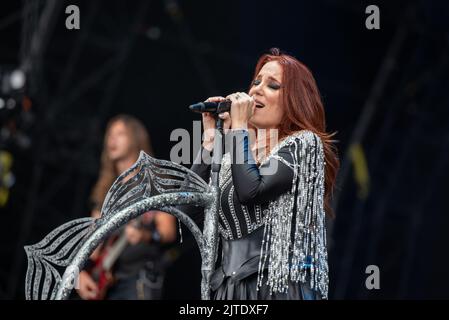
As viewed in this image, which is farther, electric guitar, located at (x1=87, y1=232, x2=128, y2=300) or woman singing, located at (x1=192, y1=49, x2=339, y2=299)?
electric guitar, located at (x1=87, y1=232, x2=128, y2=300)

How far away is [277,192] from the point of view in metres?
2.64

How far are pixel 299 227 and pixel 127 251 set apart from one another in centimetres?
225

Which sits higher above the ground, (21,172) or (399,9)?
(399,9)

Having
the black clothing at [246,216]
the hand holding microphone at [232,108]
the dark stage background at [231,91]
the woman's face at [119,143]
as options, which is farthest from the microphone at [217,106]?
the dark stage background at [231,91]

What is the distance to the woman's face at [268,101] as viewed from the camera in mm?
2818

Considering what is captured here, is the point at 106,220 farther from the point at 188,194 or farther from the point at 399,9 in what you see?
the point at 399,9

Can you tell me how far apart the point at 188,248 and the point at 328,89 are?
1.72 meters

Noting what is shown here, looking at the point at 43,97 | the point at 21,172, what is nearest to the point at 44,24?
A: the point at 43,97

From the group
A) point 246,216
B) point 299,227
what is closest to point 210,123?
point 246,216

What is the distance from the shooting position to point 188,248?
6340 millimetres

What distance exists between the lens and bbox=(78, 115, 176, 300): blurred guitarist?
15.1 ft

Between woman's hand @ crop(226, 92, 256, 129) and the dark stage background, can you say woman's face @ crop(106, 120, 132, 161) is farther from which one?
woman's hand @ crop(226, 92, 256, 129)

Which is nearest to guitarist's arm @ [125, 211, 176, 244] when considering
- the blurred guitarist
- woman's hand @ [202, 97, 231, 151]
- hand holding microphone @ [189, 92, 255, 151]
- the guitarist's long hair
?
the blurred guitarist

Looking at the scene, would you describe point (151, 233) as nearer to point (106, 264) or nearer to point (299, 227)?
point (106, 264)
